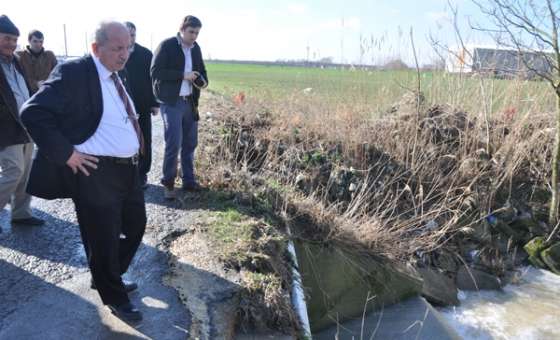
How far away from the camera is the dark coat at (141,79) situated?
5430 millimetres

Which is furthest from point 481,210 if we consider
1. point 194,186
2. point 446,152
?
point 194,186

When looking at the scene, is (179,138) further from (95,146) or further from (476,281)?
(476,281)

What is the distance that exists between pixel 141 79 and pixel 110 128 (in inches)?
109

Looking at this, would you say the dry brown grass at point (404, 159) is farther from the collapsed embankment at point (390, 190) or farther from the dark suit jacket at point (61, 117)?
the dark suit jacket at point (61, 117)

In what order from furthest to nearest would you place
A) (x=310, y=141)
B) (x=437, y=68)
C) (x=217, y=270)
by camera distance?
(x=437, y=68)
(x=310, y=141)
(x=217, y=270)

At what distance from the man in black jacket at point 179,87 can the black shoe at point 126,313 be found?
2336mm

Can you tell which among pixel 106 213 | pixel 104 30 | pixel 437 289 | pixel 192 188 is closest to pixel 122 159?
pixel 106 213

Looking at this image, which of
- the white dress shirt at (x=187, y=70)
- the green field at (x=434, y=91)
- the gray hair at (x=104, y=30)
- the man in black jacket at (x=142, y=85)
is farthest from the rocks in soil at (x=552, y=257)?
the gray hair at (x=104, y=30)

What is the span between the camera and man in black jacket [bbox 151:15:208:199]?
4984mm

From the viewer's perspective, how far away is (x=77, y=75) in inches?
109

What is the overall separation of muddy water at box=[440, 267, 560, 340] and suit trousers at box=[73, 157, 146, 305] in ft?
12.6

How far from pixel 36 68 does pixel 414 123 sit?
5827 mm

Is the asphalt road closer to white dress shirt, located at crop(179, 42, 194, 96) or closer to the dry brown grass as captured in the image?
white dress shirt, located at crop(179, 42, 194, 96)

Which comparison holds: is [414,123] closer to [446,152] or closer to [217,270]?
[446,152]
